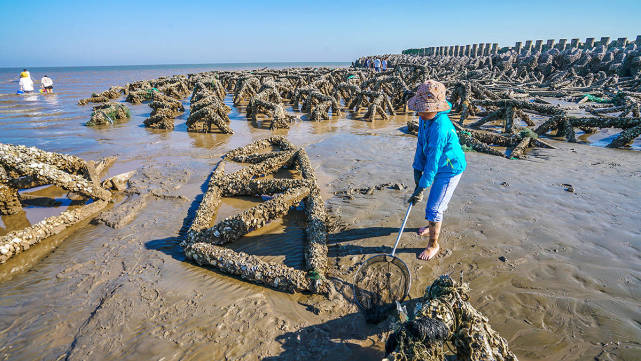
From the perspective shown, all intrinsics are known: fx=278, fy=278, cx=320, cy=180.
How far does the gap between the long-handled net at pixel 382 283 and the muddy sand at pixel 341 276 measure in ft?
0.71

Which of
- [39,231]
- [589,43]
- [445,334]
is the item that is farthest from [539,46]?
[39,231]

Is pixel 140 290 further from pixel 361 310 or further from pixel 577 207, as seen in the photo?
pixel 577 207

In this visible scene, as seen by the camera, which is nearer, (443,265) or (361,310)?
(361,310)

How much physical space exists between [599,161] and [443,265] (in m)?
7.25

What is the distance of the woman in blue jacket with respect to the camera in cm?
360

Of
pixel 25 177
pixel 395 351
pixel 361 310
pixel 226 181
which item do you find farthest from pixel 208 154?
pixel 395 351

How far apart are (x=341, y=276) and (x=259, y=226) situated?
1717mm

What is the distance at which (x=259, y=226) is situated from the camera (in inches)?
186

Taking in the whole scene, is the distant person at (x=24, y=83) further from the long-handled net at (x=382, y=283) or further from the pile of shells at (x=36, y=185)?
the long-handled net at (x=382, y=283)

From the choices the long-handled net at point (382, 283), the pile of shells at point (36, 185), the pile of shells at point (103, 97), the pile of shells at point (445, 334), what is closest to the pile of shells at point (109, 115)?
the pile of shells at point (103, 97)

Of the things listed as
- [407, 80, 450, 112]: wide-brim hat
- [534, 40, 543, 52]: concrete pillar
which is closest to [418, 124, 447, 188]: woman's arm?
[407, 80, 450, 112]: wide-brim hat

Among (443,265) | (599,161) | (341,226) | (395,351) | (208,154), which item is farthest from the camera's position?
(208,154)

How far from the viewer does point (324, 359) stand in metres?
2.67

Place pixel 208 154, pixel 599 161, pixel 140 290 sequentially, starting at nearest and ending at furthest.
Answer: pixel 140 290 → pixel 599 161 → pixel 208 154
